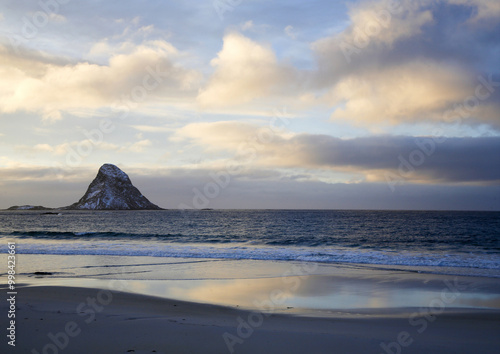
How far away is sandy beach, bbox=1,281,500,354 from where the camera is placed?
7.58 meters

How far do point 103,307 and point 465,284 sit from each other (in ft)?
48.1

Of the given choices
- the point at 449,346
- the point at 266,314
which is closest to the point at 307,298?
the point at 266,314

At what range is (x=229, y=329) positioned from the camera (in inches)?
343

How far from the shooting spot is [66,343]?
773 cm

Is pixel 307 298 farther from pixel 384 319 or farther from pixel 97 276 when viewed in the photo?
pixel 97 276

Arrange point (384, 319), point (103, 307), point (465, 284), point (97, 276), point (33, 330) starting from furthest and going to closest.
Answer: point (97, 276)
point (465, 284)
point (103, 307)
point (384, 319)
point (33, 330)

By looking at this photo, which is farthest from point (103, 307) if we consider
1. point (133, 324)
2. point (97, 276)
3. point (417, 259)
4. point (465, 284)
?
point (417, 259)

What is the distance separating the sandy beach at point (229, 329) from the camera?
758 centimetres

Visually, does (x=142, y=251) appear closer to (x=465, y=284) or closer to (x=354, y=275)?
(x=354, y=275)

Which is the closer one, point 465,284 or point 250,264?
point 465,284

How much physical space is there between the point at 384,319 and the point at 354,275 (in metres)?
7.57

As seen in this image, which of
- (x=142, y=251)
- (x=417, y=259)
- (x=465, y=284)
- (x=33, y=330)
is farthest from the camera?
(x=142, y=251)

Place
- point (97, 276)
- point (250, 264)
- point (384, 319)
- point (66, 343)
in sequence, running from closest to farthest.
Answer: point (66, 343) → point (384, 319) → point (97, 276) → point (250, 264)

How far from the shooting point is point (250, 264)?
21516 mm
